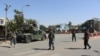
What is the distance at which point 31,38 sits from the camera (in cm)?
3431

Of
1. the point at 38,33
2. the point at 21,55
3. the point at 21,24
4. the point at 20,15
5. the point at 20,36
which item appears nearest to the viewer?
the point at 21,55

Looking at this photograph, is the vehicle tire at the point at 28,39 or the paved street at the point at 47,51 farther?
the vehicle tire at the point at 28,39

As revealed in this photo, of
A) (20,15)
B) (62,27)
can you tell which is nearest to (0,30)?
(20,15)

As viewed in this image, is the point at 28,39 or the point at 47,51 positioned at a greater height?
the point at 28,39

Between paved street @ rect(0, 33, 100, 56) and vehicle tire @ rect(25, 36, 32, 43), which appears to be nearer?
paved street @ rect(0, 33, 100, 56)

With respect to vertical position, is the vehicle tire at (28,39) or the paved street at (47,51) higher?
the vehicle tire at (28,39)

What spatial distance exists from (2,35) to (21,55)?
1176 inches

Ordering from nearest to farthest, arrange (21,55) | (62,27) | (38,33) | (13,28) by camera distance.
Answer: (21,55) → (38,33) → (13,28) → (62,27)

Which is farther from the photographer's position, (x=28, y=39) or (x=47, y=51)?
(x=28, y=39)

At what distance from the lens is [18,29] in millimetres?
46750

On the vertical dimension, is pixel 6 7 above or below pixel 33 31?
above

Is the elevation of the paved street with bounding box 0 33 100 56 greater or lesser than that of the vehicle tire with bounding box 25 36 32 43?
lesser

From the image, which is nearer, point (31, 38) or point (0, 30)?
point (31, 38)

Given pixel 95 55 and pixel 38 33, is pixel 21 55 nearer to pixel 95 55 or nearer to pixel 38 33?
pixel 95 55
